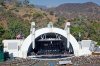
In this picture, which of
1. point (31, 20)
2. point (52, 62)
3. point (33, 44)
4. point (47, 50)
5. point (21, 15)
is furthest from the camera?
point (21, 15)

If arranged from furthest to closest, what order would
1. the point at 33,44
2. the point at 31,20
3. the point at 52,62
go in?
the point at 31,20 → the point at 33,44 → the point at 52,62

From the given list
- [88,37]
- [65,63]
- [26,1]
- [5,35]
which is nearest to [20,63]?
[65,63]

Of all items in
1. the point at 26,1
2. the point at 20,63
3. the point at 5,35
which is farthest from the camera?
the point at 26,1

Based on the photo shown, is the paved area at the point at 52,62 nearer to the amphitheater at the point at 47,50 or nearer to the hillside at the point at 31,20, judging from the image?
the amphitheater at the point at 47,50

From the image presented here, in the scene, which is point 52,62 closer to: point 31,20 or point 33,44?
point 33,44

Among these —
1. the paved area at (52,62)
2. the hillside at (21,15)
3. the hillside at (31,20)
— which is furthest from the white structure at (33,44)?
the hillside at (21,15)

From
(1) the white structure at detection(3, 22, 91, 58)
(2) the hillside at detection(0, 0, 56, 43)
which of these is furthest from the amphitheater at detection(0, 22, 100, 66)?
(2) the hillside at detection(0, 0, 56, 43)

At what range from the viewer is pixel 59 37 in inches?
2650

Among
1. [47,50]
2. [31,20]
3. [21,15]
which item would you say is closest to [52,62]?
[47,50]

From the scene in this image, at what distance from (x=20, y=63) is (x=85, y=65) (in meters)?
10.1

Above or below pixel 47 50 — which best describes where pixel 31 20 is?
above

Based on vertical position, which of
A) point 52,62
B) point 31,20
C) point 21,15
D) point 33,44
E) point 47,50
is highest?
point 21,15

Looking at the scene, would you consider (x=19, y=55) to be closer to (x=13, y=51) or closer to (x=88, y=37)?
(x=13, y=51)

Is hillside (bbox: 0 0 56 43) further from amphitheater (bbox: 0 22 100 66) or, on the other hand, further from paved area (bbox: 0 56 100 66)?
paved area (bbox: 0 56 100 66)
